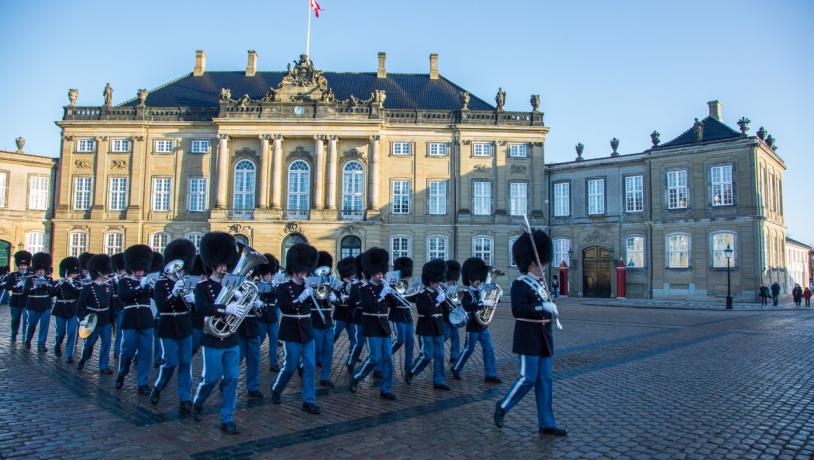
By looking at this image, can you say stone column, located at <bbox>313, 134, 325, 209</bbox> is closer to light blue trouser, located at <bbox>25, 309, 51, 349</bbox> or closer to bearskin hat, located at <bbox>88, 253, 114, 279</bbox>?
light blue trouser, located at <bbox>25, 309, 51, 349</bbox>

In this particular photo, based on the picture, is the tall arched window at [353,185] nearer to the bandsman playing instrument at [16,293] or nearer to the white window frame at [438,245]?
the white window frame at [438,245]

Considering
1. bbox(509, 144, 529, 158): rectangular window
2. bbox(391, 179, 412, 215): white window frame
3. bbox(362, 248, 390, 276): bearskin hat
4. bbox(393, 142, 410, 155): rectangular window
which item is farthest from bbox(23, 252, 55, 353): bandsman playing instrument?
bbox(509, 144, 529, 158): rectangular window

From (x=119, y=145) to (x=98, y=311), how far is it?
111 ft

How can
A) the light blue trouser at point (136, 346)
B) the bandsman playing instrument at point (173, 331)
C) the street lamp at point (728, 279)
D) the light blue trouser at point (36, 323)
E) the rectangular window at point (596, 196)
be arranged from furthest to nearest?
the rectangular window at point (596, 196), the street lamp at point (728, 279), the light blue trouser at point (36, 323), the light blue trouser at point (136, 346), the bandsman playing instrument at point (173, 331)

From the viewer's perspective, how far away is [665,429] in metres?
6.98

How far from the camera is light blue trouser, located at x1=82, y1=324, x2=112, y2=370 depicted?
10.5 metres

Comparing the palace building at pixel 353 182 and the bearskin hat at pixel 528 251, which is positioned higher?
the palace building at pixel 353 182

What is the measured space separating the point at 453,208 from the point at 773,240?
20618 millimetres

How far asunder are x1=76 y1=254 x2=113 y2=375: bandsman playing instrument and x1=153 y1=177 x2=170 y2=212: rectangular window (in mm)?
30527

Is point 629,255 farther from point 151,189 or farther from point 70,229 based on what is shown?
point 70,229

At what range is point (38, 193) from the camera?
41.2m

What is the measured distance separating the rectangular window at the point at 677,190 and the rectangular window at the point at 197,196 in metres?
31.8

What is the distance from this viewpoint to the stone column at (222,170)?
3853cm

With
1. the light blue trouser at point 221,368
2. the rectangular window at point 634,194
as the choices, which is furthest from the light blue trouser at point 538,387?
the rectangular window at point 634,194
